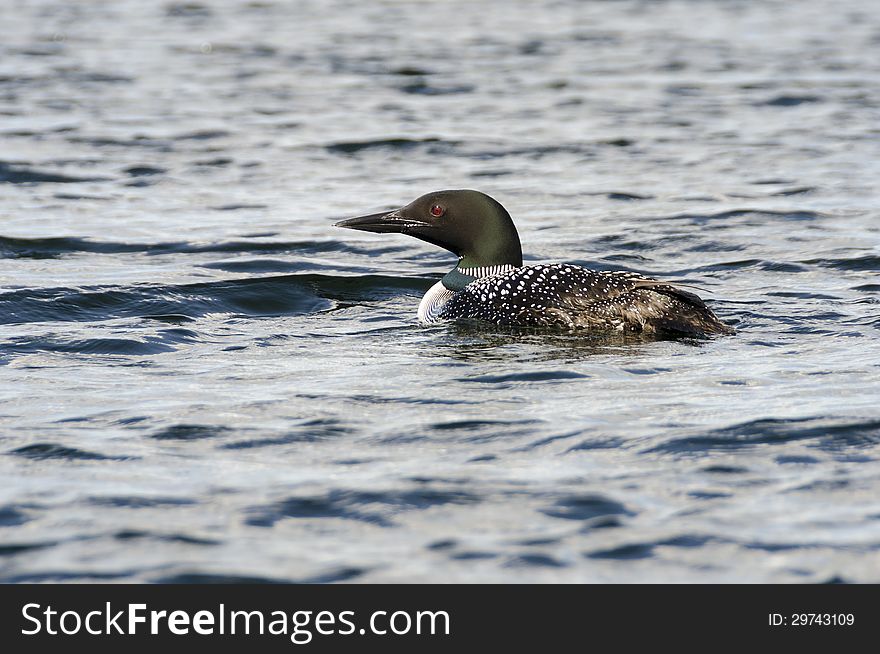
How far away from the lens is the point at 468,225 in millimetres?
8094

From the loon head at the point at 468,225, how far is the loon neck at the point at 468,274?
18 millimetres

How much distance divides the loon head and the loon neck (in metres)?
0.02

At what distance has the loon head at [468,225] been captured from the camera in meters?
8.07

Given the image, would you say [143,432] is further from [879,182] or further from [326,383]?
[879,182]

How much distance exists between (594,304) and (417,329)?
988mm

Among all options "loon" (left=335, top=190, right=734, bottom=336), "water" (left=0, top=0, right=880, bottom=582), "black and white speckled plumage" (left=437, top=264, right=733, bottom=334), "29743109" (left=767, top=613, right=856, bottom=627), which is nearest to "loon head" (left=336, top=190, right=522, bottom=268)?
"loon" (left=335, top=190, right=734, bottom=336)

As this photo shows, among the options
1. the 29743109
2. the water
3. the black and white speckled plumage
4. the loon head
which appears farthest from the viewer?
the loon head

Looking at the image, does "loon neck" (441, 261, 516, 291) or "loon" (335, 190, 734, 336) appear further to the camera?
"loon neck" (441, 261, 516, 291)

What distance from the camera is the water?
4.71 m

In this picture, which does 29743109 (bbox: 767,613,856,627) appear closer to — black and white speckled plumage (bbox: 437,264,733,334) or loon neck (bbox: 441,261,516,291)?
black and white speckled plumage (bbox: 437,264,733,334)

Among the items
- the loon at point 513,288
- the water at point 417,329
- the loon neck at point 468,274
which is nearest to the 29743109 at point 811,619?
the water at point 417,329

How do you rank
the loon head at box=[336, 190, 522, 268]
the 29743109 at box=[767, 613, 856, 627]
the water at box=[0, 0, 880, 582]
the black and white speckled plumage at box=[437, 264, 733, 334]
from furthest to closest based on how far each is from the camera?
the loon head at box=[336, 190, 522, 268]
the black and white speckled plumage at box=[437, 264, 733, 334]
the water at box=[0, 0, 880, 582]
the 29743109 at box=[767, 613, 856, 627]

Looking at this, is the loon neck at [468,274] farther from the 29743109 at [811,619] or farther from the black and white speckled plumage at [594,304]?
the 29743109 at [811,619]

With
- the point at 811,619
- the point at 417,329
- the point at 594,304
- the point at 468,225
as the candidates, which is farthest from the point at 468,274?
the point at 811,619
